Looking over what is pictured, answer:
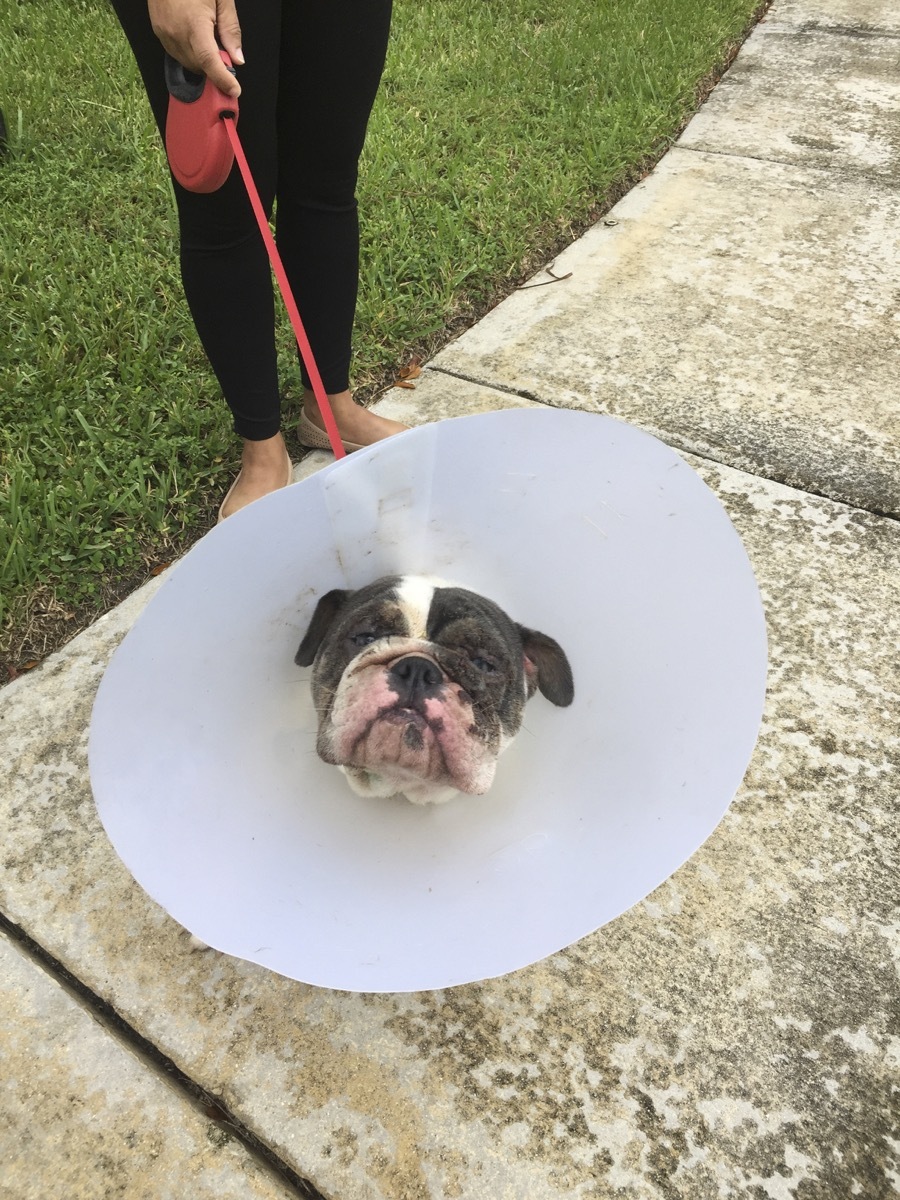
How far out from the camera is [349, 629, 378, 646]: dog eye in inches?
69.6

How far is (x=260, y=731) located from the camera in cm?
169

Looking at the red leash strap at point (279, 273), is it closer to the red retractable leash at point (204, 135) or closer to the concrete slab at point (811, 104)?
the red retractable leash at point (204, 135)

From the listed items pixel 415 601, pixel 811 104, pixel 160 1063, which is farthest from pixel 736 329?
pixel 160 1063

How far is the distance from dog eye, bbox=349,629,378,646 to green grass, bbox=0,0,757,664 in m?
0.95

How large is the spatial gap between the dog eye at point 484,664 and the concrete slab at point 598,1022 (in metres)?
0.56

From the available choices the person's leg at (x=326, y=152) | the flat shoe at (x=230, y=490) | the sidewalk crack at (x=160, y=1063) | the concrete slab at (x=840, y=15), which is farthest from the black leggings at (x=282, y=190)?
the concrete slab at (x=840, y=15)

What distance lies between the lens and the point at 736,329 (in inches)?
136

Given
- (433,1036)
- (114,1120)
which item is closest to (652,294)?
(433,1036)

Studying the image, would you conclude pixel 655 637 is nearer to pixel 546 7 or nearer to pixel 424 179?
pixel 424 179

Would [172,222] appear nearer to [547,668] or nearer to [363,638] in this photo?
[363,638]

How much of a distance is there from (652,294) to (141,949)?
10.2ft

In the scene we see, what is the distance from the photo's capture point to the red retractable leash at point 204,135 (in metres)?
1.59

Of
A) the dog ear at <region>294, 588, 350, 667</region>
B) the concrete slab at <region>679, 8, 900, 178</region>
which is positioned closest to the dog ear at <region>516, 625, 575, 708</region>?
the dog ear at <region>294, 588, 350, 667</region>

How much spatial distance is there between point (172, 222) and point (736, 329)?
2.39 m
